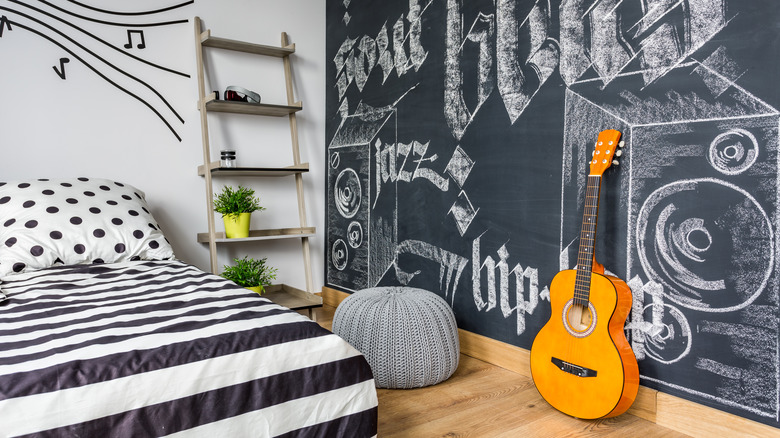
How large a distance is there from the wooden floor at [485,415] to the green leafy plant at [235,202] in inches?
54.1

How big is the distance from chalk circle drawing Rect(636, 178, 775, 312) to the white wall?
87.8 inches

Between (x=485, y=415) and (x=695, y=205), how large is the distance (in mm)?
979

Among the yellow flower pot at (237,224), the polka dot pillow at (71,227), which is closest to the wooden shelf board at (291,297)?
the yellow flower pot at (237,224)

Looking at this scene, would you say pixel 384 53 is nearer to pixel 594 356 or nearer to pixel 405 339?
pixel 405 339

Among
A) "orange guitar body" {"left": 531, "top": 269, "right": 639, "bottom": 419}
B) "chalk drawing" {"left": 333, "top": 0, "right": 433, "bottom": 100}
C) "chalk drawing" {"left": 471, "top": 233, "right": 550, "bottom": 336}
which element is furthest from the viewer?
"chalk drawing" {"left": 333, "top": 0, "right": 433, "bottom": 100}

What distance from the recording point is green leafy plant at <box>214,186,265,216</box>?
9.40ft

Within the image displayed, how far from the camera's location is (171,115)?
2.93 m

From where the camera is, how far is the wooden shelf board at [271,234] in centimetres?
288

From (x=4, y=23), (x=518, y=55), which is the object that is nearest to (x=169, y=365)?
(x=518, y=55)

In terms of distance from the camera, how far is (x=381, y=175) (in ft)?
9.66

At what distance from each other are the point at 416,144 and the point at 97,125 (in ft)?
5.53

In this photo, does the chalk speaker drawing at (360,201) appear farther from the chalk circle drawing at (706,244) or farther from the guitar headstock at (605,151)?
the chalk circle drawing at (706,244)

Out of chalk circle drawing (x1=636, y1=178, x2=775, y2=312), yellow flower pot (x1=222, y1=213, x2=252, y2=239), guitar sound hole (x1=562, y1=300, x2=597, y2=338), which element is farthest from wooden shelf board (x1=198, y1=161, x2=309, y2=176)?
chalk circle drawing (x1=636, y1=178, x2=775, y2=312)

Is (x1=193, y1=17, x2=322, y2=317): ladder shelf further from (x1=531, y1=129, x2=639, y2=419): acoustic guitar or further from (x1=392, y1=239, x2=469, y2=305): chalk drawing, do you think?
(x1=531, y1=129, x2=639, y2=419): acoustic guitar
